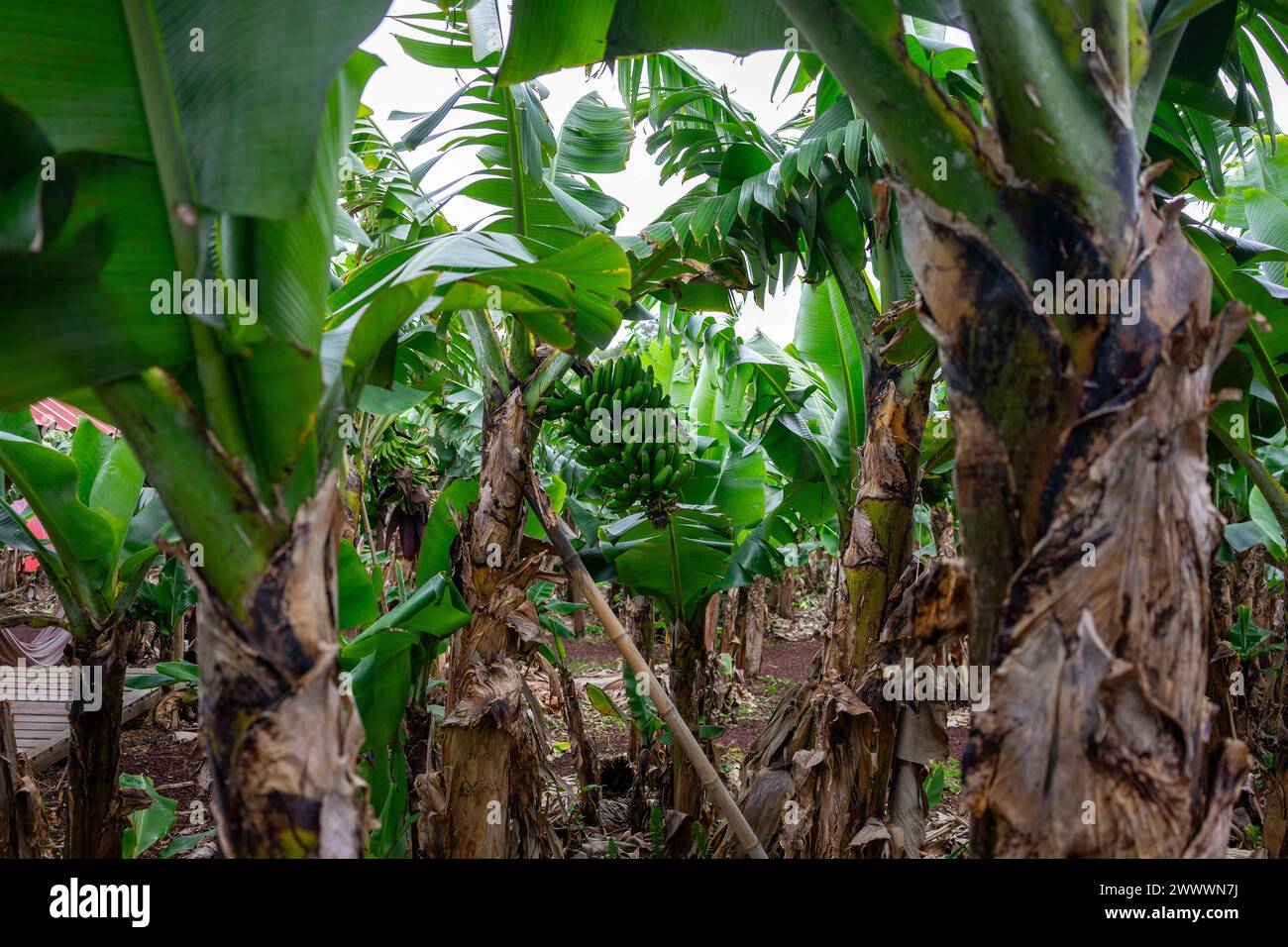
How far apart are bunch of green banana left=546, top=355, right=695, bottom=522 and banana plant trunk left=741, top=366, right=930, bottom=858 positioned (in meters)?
0.66

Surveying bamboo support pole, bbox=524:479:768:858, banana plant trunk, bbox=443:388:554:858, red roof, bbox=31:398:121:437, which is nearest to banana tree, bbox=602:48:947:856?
bamboo support pole, bbox=524:479:768:858

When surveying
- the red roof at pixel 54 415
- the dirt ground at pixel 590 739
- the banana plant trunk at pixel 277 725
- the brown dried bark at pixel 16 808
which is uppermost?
the red roof at pixel 54 415

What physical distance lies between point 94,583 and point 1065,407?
8.16 ft

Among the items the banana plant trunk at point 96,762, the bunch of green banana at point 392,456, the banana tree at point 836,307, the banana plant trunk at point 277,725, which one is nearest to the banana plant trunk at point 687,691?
the banana tree at point 836,307

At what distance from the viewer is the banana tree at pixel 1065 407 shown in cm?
86

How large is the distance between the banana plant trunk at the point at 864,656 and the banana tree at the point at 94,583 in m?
1.97

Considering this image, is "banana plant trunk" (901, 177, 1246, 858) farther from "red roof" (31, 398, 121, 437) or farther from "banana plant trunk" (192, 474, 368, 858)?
"red roof" (31, 398, 121, 437)

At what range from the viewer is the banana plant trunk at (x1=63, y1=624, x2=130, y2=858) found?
2129 mm

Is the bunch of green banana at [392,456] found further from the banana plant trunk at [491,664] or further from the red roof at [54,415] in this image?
the banana plant trunk at [491,664]

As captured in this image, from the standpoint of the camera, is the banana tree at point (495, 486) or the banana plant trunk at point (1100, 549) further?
the banana tree at point (495, 486)

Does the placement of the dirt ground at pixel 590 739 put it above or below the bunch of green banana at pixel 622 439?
below

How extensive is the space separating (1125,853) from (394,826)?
2.33 meters

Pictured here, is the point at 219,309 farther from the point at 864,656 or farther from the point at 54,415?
the point at 54,415

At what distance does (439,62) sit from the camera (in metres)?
2.16
